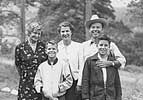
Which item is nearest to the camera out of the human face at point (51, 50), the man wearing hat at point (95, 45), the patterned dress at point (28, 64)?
the human face at point (51, 50)

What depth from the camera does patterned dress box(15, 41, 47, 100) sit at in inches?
183

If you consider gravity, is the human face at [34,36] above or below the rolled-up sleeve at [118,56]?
above

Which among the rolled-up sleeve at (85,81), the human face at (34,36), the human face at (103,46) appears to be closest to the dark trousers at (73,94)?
the rolled-up sleeve at (85,81)

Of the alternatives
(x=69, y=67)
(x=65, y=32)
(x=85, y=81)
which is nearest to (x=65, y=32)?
(x=65, y=32)

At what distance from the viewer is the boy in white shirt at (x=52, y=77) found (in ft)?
14.5

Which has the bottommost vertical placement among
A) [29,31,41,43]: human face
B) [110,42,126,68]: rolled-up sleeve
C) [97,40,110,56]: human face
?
[110,42,126,68]: rolled-up sleeve

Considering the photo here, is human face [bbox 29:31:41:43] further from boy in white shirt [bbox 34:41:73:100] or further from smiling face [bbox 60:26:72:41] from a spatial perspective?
smiling face [bbox 60:26:72:41]

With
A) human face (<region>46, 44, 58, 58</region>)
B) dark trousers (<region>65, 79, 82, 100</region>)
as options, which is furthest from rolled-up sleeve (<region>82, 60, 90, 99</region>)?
human face (<region>46, 44, 58, 58</region>)

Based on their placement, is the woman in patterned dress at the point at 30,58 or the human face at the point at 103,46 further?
the woman in patterned dress at the point at 30,58

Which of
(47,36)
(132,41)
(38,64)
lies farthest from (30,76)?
(132,41)

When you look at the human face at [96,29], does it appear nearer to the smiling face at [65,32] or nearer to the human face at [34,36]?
the smiling face at [65,32]

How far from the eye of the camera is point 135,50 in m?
24.2

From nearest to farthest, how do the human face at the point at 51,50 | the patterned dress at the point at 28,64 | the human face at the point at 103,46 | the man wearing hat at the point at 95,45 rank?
the human face at the point at 103,46 < the human face at the point at 51,50 < the man wearing hat at the point at 95,45 < the patterned dress at the point at 28,64

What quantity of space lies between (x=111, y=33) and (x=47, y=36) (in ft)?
13.9
